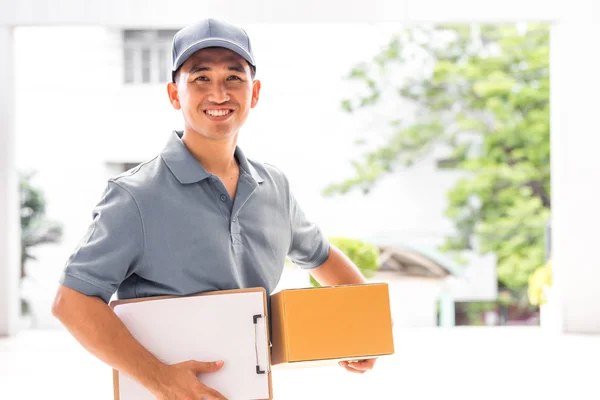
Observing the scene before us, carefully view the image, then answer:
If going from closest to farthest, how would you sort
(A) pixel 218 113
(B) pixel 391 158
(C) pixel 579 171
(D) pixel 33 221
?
(A) pixel 218 113, (C) pixel 579 171, (D) pixel 33 221, (B) pixel 391 158

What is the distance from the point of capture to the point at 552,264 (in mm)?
4488

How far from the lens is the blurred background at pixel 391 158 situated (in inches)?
151

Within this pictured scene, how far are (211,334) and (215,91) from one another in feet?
1.25

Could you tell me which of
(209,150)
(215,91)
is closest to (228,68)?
(215,91)

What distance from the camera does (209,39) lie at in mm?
1156

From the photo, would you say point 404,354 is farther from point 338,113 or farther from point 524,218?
point 524,218

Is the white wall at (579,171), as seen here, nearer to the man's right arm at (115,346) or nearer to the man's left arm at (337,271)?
the man's left arm at (337,271)

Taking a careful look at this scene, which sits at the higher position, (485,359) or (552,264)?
(552,264)

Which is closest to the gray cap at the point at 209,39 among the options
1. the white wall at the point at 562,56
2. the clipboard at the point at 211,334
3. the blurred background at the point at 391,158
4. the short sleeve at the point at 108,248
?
the short sleeve at the point at 108,248

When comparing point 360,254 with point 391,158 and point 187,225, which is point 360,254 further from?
point 391,158

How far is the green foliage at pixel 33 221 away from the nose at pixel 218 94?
5414 mm

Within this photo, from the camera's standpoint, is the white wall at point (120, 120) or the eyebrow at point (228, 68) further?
the white wall at point (120, 120)

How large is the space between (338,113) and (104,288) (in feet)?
21.3

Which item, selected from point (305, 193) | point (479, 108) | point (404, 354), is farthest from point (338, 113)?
point (404, 354)
